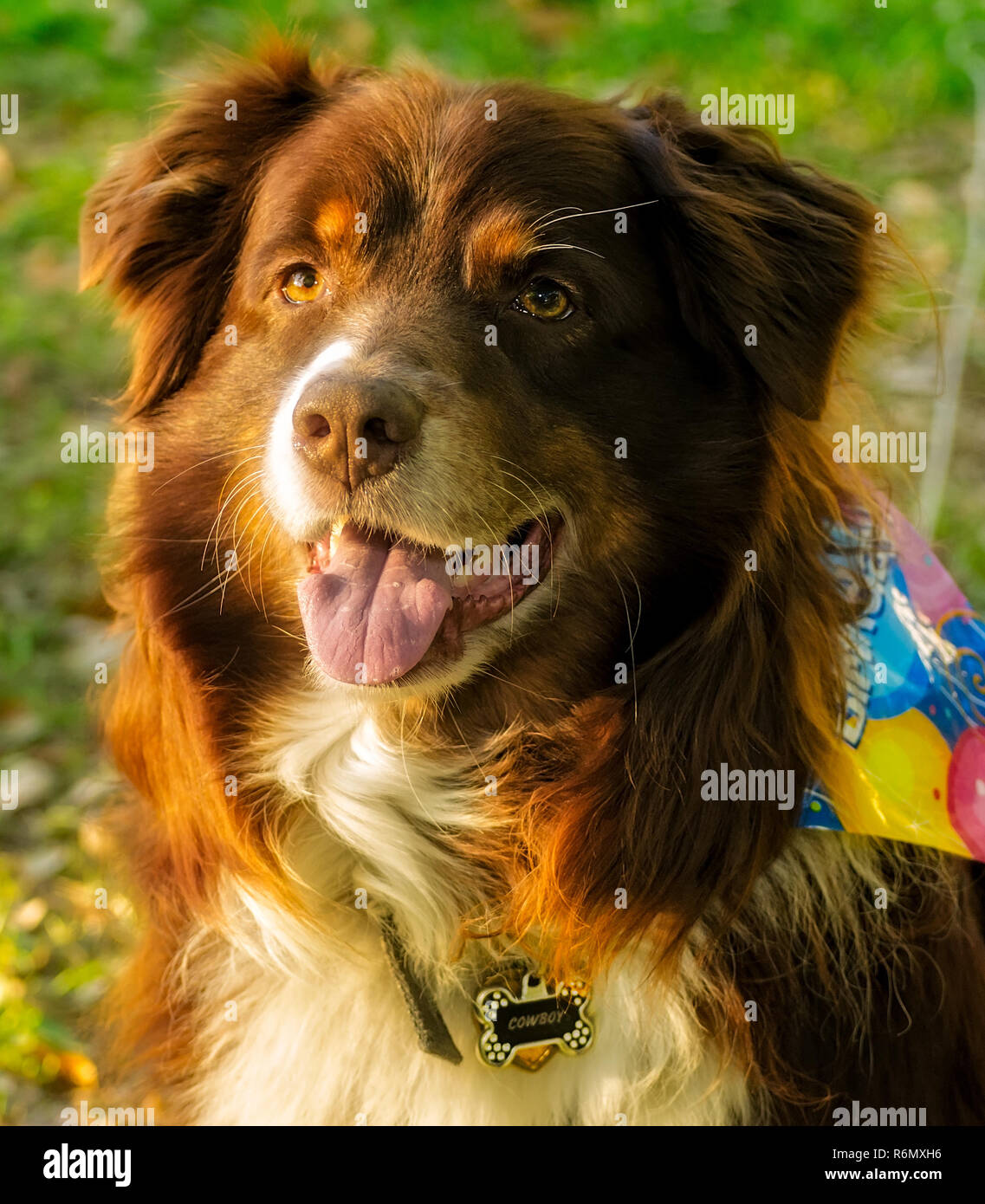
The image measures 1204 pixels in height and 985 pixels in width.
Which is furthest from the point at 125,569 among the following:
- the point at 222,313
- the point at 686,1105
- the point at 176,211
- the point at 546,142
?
the point at 686,1105

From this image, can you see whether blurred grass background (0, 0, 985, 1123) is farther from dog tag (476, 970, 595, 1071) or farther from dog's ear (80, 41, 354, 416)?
dog tag (476, 970, 595, 1071)

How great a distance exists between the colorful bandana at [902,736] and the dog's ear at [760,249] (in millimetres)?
505

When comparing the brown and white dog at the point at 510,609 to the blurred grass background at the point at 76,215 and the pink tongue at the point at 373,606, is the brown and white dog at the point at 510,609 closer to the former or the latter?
the pink tongue at the point at 373,606

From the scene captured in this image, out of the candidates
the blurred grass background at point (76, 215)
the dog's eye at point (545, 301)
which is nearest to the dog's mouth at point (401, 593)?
the dog's eye at point (545, 301)

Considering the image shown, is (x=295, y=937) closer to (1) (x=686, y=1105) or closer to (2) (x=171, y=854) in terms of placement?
(2) (x=171, y=854)

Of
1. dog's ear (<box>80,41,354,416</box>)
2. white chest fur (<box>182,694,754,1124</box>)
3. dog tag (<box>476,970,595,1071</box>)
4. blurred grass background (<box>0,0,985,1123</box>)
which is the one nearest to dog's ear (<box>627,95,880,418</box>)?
blurred grass background (<box>0,0,985,1123</box>)

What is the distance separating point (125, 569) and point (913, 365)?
15.0 ft

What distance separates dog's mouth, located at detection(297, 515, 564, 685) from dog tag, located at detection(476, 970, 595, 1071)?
2.76 ft

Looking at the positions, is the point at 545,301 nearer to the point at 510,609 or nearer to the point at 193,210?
the point at 510,609

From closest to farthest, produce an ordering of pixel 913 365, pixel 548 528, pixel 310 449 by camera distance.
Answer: pixel 310 449 → pixel 548 528 → pixel 913 365

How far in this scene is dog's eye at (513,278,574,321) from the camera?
2992 mm

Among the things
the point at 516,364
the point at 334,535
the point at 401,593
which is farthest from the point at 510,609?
the point at 516,364

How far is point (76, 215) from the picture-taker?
23.4 ft

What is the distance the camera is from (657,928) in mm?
3064
